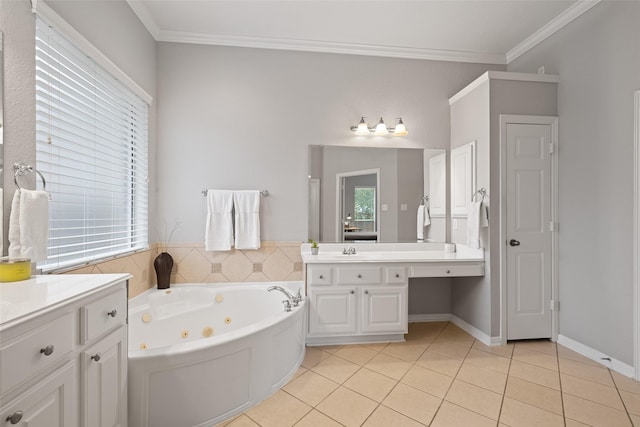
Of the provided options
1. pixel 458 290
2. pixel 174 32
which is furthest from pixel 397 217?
pixel 174 32

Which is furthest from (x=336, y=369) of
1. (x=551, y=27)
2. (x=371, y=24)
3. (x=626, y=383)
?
(x=551, y=27)

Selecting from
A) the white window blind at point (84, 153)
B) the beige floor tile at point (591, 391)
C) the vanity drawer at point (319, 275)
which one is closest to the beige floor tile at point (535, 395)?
the beige floor tile at point (591, 391)

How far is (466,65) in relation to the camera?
3438 millimetres

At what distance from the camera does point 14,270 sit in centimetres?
131

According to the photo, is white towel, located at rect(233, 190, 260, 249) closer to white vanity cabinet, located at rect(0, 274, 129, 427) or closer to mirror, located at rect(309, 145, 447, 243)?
mirror, located at rect(309, 145, 447, 243)

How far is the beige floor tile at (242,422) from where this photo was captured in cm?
172

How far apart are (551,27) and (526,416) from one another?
3109 mm

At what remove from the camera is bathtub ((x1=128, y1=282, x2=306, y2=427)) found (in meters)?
1.58

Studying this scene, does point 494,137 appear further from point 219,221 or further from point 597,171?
point 219,221

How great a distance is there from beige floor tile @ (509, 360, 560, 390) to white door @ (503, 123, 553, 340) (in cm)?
43

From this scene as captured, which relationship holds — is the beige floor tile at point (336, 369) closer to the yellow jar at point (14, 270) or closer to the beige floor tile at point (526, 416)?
the beige floor tile at point (526, 416)

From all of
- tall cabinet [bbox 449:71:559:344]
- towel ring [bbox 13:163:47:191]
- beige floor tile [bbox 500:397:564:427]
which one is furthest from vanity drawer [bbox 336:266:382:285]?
towel ring [bbox 13:163:47:191]

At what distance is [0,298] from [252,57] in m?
2.74

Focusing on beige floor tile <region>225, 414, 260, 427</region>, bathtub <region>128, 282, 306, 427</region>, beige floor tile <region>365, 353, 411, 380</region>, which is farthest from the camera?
beige floor tile <region>365, 353, 411, 380</region>
